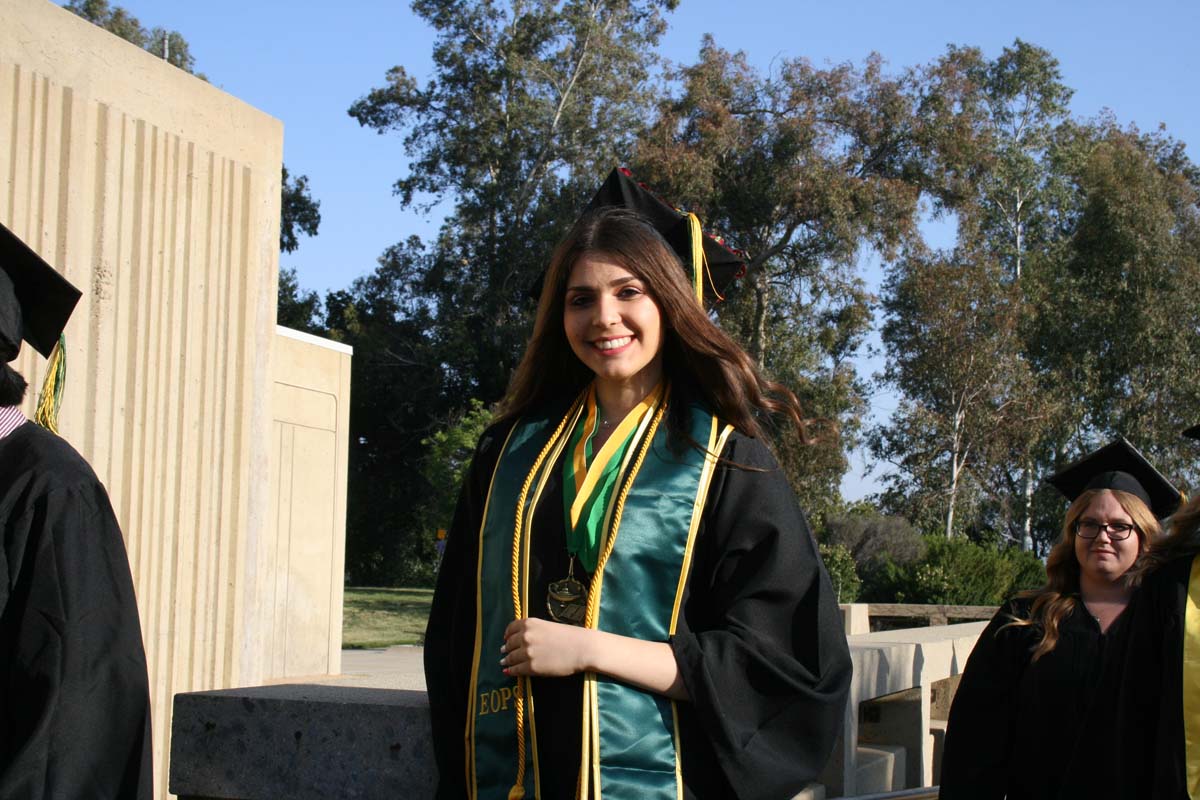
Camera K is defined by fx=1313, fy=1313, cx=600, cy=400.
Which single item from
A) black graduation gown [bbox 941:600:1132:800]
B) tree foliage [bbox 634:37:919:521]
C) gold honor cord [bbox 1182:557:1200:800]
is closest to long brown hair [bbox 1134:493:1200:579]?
gold honor cord [bbox 1182:557:1200:800]

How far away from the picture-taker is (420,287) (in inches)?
1302

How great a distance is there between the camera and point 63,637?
2307 millimetres

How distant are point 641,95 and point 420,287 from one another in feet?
23.8

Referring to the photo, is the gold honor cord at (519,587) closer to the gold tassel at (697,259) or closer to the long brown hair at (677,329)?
the long brown hair at (677,329)

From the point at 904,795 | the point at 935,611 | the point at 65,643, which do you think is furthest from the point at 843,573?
the point at 65,643

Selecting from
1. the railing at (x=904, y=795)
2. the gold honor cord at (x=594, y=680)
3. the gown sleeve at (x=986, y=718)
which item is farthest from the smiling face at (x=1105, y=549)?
the gold honor cord at (x=594, y=680)

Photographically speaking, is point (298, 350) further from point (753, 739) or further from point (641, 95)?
point (641, 95)

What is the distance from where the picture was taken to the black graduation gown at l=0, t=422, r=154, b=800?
225 centimetres

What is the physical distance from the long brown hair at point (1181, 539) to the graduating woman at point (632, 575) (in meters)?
1.33

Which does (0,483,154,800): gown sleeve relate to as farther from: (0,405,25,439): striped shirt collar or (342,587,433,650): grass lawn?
(342,587,433,650): grass lawn

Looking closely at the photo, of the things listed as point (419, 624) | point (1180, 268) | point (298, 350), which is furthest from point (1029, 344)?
point (298, 350)

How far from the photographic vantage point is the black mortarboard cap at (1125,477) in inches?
204

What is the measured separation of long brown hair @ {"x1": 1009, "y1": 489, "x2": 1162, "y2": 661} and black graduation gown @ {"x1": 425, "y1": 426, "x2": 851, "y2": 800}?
8.57 feet

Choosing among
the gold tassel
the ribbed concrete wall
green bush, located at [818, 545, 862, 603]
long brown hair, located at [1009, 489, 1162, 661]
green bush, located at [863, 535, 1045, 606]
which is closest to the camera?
the gold tassel
